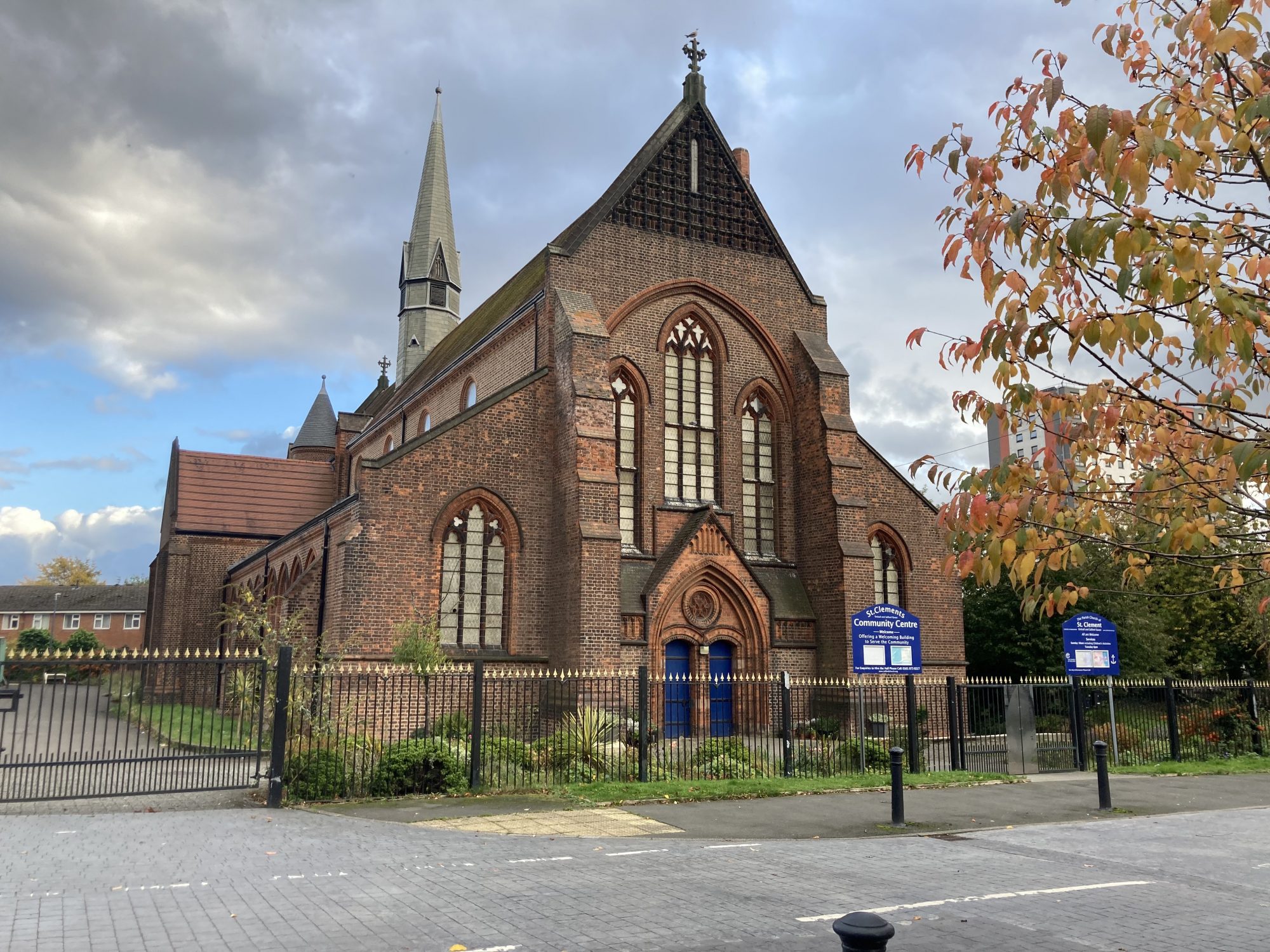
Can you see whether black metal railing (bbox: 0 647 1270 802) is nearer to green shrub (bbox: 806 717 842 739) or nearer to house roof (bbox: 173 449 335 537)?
green shrub (bbox: 806 717 842 739)

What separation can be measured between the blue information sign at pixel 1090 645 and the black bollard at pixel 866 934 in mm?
15265

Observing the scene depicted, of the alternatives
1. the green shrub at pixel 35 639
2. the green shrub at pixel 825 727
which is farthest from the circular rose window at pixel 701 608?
the green shrub at pixel 35 639

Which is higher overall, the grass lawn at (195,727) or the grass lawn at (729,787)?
the grass lawn at (195,727)

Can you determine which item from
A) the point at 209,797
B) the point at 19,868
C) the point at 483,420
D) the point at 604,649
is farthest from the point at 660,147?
the point at 19,868

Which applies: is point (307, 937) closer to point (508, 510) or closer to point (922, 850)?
point (922, 850)

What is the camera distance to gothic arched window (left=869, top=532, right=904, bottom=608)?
26328mm

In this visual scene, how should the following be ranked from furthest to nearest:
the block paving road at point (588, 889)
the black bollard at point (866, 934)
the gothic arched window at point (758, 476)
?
the gothic arched window at point (758, 476) < the block paving road at point (588, 889) < the black bollard at point (866, 934)

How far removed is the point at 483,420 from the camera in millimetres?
22859

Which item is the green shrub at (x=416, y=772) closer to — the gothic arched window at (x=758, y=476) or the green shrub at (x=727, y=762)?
the green shrub at (x=727, y=762)

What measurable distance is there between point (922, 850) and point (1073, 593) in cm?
615

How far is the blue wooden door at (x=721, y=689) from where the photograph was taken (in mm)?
23453

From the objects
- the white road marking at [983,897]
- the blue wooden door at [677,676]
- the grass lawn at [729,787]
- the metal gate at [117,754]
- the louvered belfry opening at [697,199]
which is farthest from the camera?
the louvered belfry opening at [697,199]

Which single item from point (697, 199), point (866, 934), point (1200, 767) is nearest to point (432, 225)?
point (697, 199)

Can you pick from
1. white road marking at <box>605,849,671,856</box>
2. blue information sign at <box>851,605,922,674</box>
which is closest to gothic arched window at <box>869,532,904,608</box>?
blue information sign at <box>851,605,922,674</box>
